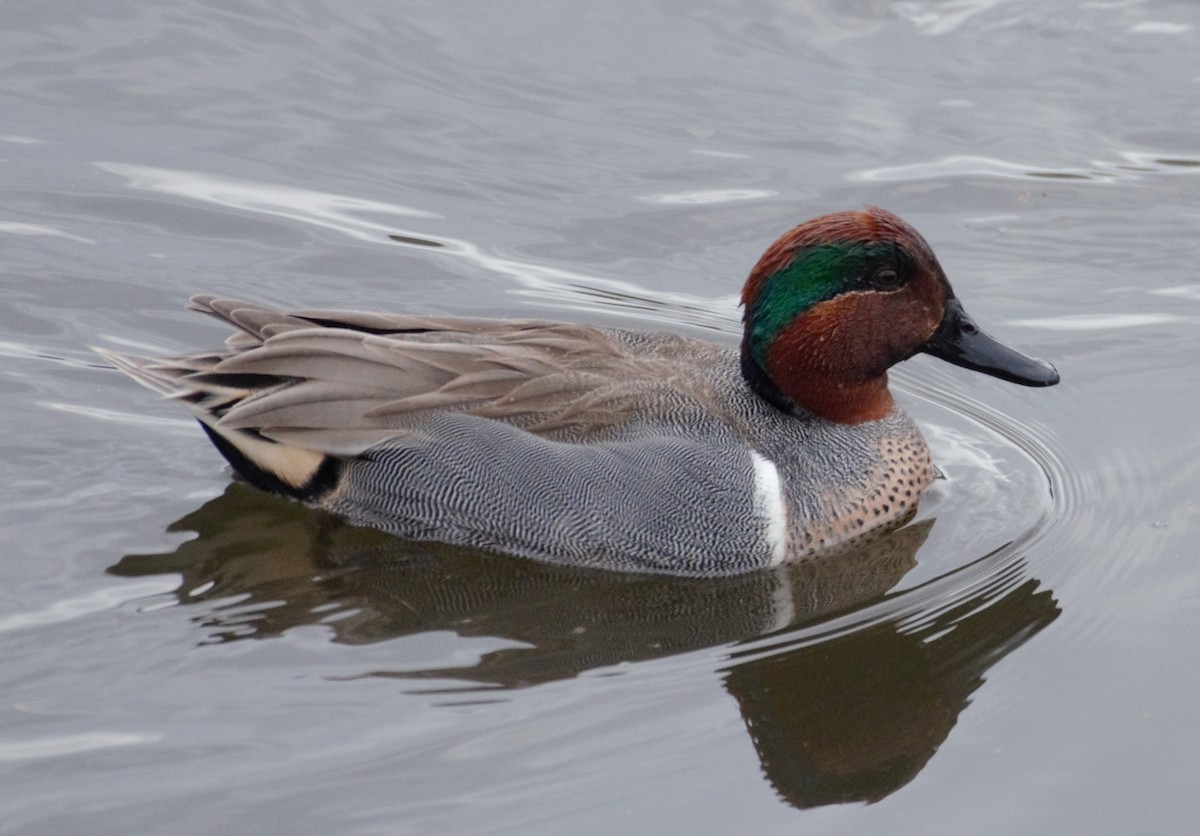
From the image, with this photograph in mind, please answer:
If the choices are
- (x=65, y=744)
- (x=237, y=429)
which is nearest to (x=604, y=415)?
(x=237, y=429)

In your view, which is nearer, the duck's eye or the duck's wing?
the duck's wing

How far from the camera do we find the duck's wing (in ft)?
21.2

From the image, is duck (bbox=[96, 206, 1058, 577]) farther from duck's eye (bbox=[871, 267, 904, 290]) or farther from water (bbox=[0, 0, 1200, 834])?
water (bbox=[0, 0, 1200, 834])

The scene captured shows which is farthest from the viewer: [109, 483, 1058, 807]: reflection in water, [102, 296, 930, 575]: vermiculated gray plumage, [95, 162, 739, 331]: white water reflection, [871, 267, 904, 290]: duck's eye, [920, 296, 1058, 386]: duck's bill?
[95, 162, 739, 331]: white water reflection

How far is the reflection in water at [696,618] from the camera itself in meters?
5.59

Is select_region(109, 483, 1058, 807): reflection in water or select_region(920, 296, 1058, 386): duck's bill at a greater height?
select_region(920, 296, 1058, 386): duck's bill

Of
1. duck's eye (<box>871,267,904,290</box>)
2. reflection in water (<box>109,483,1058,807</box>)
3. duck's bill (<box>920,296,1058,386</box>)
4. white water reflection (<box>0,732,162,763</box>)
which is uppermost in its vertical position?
duck's eye (<box>871,267,904,290</box>)

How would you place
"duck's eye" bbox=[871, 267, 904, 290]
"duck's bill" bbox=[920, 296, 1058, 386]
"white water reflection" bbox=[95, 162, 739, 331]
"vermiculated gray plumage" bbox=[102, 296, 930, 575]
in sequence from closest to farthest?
"vermiculated gray plumage" bbox=[102, 296, 930, 575] < "duck's eye" bbox=[871, 267, 904, 290] < "duck's bill" bbox=[920, 296, 1058, 386] < "white water reflection" bbox=[95, 162, 739, 331]

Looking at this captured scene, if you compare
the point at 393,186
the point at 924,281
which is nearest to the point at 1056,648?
the point at 924,281

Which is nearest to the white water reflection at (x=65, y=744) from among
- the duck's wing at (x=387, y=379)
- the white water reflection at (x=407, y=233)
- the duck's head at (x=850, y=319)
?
the duck's wing at (x=387, y=379)

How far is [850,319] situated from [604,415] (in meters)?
1.07

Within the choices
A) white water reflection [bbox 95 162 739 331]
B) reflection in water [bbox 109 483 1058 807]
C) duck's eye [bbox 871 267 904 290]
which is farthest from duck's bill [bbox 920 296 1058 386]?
white water reflection [bbox 95 162 739 331]

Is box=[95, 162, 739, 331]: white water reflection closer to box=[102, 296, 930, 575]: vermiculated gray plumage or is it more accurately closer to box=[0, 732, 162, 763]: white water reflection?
box=[102, 296, 930, 575]: vermiculated gray plumage

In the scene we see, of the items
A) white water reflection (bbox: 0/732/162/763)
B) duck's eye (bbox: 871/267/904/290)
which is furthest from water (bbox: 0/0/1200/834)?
duck's eye (bbox: 871/267/904/290)
